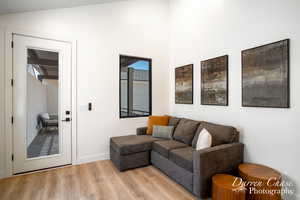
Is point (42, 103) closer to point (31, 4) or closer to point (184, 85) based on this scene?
point (31, 4)

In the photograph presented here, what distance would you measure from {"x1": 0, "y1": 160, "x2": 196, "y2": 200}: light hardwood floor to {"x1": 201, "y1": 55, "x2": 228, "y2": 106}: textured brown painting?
1.63m

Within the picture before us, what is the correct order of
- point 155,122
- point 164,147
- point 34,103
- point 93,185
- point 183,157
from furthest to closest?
point 155,122 < point 34,103 < point 164,147 < point 93,185 < point 183,157

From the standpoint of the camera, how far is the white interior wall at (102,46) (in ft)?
9.97

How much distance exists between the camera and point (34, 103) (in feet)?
9.45

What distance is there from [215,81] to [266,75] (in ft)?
2.79

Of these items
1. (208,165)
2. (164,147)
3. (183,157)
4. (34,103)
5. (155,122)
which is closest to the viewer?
(208,165)

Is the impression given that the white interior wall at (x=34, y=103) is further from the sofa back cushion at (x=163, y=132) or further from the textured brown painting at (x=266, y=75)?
the textured brown painting at (x=266, y=75)

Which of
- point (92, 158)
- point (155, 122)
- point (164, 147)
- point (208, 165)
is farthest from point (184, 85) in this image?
point (92, 158)

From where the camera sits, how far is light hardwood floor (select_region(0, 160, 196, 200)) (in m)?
2.15

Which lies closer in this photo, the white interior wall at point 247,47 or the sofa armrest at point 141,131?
the white interior wall at point 247,47

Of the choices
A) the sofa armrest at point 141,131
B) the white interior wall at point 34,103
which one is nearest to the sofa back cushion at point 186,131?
the sofa armrest at point 141,131

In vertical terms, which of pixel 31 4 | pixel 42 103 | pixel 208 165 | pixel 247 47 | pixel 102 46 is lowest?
pixel 208 165

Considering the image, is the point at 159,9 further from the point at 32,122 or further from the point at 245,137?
the point at 32,122

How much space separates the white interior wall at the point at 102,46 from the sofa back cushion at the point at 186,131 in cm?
102
